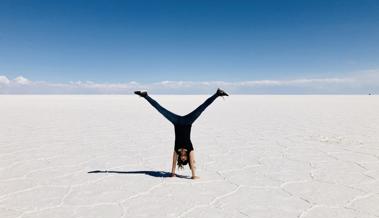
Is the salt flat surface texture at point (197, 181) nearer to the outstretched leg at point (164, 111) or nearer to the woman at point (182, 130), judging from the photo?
the woman at point (182, 130)

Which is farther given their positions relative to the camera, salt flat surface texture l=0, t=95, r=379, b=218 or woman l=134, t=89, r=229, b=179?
woman l=134, t=89, r=229, b=179

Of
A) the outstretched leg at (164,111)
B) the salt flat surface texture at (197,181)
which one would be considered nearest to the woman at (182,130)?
the outstretched leg at (164,111)

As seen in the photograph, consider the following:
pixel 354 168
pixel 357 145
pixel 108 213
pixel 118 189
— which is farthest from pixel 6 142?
pixel 357 145

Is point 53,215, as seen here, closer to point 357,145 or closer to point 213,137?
point 213,137

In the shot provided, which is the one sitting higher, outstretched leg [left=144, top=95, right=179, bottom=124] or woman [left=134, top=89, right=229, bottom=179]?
outstretched leg [left=144, top=95, right=179, bottom=124]

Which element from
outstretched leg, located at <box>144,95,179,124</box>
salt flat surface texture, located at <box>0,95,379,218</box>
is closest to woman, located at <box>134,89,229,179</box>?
outstretched leg, located at <box>144,95,179,124</box>

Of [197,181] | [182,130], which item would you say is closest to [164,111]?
[182,130]

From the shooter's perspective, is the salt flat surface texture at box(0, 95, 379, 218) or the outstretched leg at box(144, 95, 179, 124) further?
the outstretched leg at box(144, 95, 179, 124)

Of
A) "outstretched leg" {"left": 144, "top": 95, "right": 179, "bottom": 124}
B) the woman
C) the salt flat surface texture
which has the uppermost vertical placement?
"outstretched leg" {"left": 144, "top": 95, "right": 179, "bottom": 124}

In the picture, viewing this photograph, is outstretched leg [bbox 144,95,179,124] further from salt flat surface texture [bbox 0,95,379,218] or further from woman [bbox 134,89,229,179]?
salt flat surface texture [bbox 0,95,379,218]

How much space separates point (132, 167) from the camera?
14.3ft

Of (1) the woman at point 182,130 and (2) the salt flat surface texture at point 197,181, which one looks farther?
(1) the woman at point 182,130

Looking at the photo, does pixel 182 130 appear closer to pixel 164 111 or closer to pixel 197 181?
pixel 164 111

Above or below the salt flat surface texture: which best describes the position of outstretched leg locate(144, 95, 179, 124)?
above
